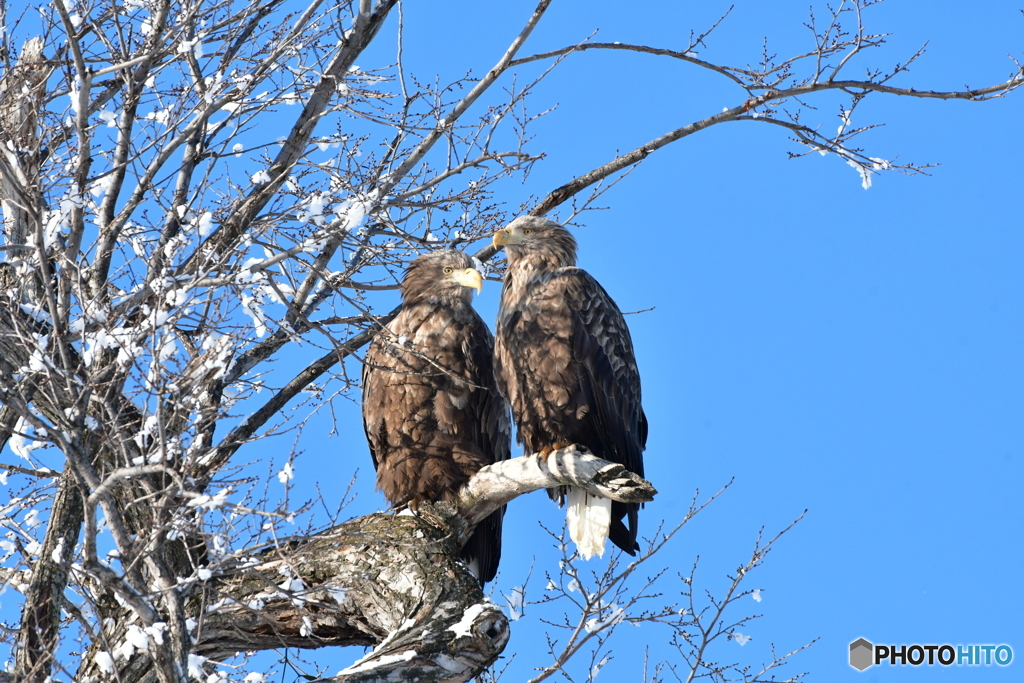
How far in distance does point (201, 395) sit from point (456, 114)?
3.27 meters

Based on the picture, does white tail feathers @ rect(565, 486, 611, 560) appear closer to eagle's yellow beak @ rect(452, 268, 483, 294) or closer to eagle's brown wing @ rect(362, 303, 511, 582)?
eagle's brown wing @ rect(362, 303, 511, 582)

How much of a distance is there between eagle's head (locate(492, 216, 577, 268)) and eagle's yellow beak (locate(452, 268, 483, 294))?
41 cm

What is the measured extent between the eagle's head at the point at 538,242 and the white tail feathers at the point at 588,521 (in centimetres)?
155

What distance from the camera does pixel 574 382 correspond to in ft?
20.6

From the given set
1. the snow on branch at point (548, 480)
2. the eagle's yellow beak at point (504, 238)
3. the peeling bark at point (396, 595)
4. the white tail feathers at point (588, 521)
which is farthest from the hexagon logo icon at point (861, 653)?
the eagle's yellow beak at point (504, 238)

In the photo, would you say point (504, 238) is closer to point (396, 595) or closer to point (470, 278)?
point (470, 278)

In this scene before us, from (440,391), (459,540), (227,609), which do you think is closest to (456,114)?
(440,391)

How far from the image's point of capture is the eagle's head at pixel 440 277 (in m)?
6.74

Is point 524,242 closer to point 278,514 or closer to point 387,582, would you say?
point 387,582

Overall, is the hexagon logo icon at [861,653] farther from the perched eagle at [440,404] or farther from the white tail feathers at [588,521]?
the perched eagle at [440,404]

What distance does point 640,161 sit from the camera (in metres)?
7.09

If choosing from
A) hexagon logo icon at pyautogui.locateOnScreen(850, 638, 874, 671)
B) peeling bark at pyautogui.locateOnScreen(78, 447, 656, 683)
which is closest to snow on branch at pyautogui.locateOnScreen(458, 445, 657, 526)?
peeling bark at pyautogui.locateOnScreen(78, 447, 656, 683)

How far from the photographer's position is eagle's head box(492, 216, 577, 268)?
22.6 ft

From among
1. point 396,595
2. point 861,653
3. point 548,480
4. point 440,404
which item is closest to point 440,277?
point 440,404
